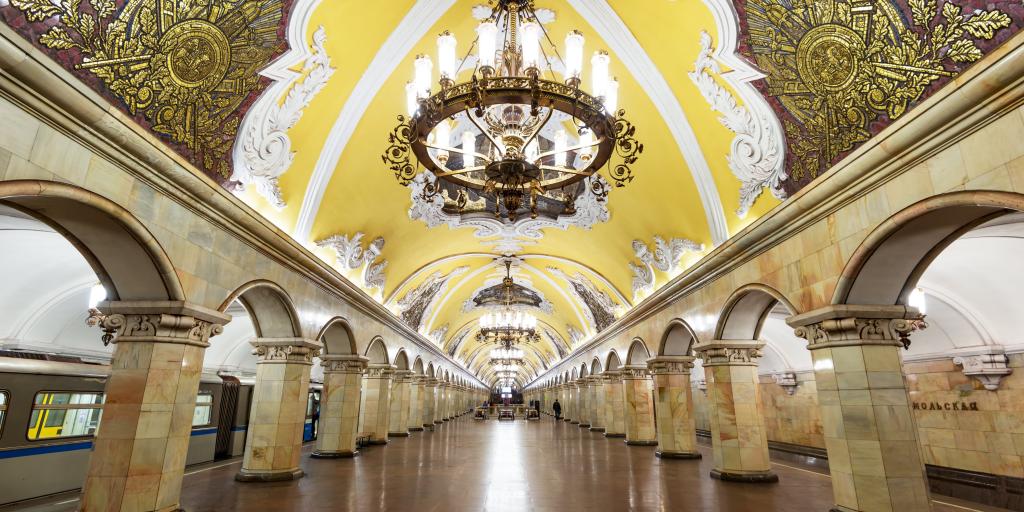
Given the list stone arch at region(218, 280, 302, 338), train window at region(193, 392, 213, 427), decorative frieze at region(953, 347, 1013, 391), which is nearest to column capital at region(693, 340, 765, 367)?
decorative frieze at region(953, 347, 1013, 391)

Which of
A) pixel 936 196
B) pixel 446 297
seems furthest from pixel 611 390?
pixel 936 196

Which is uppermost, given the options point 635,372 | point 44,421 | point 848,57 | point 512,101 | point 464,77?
point 464,77

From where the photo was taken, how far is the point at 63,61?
357 cm

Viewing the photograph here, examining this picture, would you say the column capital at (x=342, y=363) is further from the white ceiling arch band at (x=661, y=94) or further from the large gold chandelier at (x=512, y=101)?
the white ceiling arch band at (x=661, y=94)

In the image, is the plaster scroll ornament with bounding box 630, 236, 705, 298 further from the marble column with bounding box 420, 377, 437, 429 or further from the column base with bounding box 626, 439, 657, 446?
the marble column with bounding box 420, 377, 437, 429

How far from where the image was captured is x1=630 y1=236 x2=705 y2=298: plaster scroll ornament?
8838mm

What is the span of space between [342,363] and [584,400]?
13745 mm

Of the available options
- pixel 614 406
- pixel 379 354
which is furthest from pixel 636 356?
pixel 379 354

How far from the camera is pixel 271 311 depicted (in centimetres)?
737

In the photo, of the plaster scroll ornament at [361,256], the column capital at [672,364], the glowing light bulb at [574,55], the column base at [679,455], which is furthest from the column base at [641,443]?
the glowing light bulb at [574,55]

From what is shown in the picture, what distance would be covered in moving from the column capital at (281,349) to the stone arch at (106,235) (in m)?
2.73

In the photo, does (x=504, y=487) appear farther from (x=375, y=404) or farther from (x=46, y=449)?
(x=375, y=404)

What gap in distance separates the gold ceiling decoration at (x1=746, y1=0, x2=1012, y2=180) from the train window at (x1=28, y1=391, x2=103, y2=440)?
8801 mm

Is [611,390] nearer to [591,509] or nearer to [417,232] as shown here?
[417,232]
